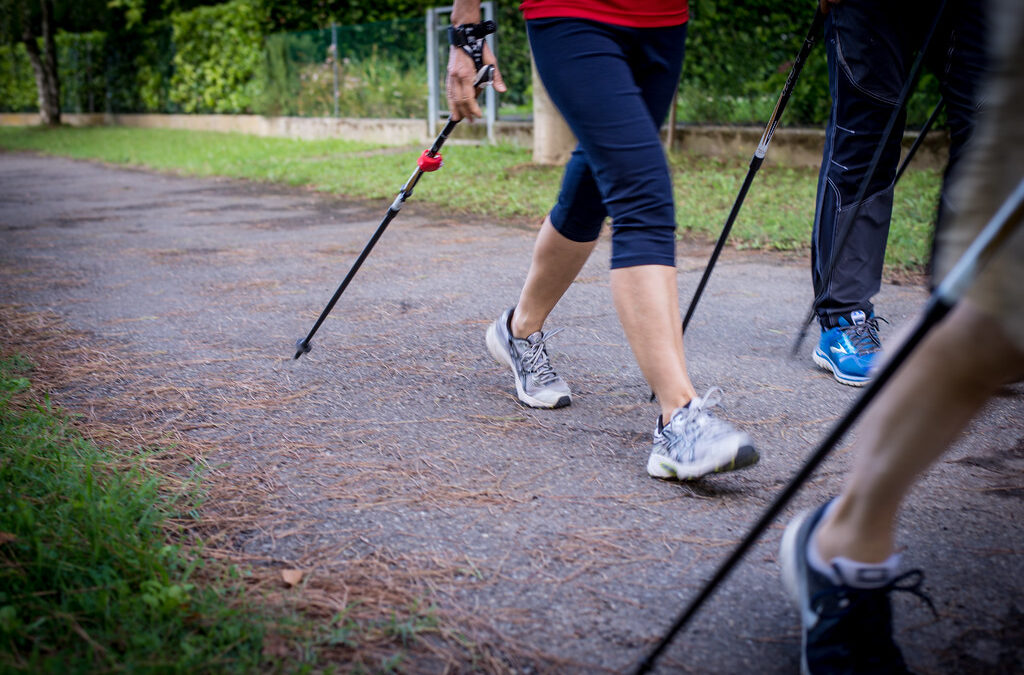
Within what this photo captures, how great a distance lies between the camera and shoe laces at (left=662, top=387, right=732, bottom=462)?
2055 mm

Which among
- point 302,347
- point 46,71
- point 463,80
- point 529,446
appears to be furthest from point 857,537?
point 46,71

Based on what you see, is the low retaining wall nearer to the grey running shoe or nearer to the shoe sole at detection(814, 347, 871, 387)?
the shoe sole at detection(814, 347, 871, 387)

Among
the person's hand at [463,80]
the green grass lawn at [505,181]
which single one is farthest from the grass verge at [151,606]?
the green grass lawn at [505,181]

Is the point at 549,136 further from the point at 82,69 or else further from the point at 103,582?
the point at 82,69

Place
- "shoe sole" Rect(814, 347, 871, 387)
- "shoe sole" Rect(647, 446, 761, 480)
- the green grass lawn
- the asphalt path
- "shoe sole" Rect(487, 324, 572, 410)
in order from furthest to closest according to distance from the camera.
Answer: the green grass lawn → "shoe sole" Rect(814, 347, 871, 387) → "shoe sole" Rect(487, 324, 572, 410) → "shoe sole" Rect(647, 446, 761, 480) → the asphalt path

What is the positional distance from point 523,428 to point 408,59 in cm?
1313

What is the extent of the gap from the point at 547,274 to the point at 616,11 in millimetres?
790

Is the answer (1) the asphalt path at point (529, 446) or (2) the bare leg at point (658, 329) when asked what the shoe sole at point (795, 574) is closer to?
(1) the asphalt path at point (529, 446)

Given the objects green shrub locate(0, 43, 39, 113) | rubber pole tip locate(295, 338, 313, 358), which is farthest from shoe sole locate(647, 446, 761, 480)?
green shrub locate(0, 43, 39, 113)

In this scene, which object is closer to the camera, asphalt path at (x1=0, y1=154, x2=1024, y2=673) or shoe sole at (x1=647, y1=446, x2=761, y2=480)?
asphalt path at (x1=0, y1=154, x2=1024, y2=673)

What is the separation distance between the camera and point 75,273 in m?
4.76

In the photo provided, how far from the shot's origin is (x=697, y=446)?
205 centimetres

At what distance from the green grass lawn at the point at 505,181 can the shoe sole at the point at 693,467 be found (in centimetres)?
241

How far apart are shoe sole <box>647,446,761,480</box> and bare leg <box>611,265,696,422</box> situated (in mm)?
109
